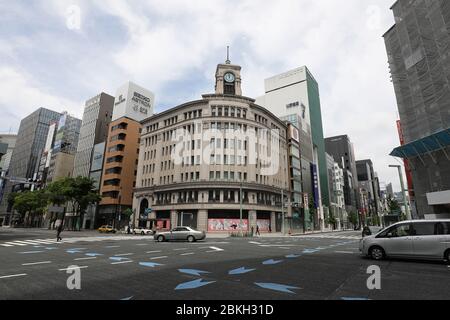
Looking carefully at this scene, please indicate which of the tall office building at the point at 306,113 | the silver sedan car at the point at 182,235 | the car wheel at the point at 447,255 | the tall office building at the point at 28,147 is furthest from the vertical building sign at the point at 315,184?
the tall office building at the point at 28,147

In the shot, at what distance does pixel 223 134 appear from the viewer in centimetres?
5053

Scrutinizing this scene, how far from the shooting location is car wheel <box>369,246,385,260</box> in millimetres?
11586

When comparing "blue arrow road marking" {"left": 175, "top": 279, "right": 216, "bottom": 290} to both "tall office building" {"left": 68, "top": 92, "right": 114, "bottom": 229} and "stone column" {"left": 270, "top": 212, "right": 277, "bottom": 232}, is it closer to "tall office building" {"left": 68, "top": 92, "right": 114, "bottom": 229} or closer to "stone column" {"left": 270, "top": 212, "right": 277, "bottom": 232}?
"stone column" {"left": 270, "top": 212, "right": 277, "bottom": 232}

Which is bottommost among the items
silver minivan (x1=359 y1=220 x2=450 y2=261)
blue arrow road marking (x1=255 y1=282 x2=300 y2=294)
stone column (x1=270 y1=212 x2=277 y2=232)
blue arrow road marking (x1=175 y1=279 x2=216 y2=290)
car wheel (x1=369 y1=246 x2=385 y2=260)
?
blue arrow road marking (x1=175 y1=279 x2=216 y2=290)

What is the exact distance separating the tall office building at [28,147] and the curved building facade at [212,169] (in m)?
84.4

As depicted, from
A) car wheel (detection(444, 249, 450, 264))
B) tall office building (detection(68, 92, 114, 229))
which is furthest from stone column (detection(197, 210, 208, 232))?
tall office building (detection(68, 92, 114, 229))

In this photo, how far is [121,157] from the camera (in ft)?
221

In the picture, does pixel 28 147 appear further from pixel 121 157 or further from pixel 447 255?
pixel 447 255

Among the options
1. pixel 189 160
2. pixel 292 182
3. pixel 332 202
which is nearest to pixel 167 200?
pixel 189 160

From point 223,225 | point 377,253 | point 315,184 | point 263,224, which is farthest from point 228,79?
point 377,253

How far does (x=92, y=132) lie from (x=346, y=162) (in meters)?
116

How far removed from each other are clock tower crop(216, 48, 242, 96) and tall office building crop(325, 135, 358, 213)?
89.9 metres
